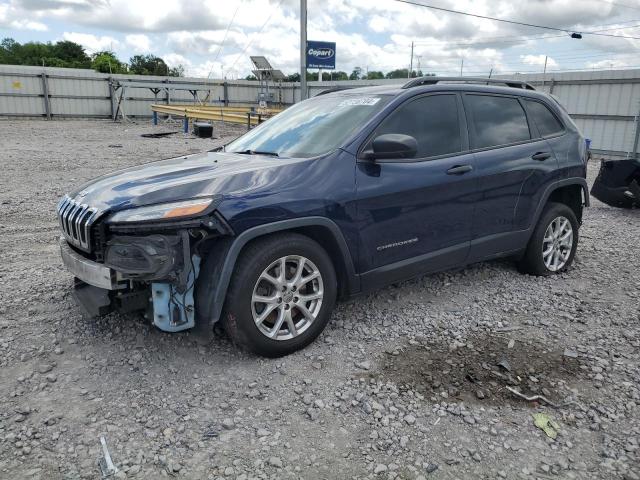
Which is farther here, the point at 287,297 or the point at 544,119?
the point at 544,119

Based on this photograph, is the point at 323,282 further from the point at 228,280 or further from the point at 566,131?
the point at 566,131

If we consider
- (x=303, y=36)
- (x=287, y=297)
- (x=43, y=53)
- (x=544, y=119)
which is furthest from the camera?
(x=43, y=53)

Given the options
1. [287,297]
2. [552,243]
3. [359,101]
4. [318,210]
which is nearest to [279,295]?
[287,297]

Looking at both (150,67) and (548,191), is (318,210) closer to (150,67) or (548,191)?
(548,191)

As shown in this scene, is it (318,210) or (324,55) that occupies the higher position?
(324,55)

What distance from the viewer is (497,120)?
15.8 feet

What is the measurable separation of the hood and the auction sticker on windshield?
0.85m

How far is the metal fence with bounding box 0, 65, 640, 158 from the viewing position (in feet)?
52.2

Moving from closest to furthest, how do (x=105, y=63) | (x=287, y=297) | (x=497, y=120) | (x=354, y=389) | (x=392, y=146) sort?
(x=354, y=389) < (x=287, y=297) < (x=392, y=146) < (x=497, y=120) < (x=105, y=63)

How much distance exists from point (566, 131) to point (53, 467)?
5.19 metres

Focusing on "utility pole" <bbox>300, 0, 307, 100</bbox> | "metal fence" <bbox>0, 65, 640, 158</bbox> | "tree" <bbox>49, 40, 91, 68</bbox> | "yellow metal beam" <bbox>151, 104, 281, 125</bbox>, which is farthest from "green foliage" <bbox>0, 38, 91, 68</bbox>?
"utility pole" <bbox>300, 0, 307, 100</bbox>

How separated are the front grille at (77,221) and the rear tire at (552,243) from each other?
3951 millimetres

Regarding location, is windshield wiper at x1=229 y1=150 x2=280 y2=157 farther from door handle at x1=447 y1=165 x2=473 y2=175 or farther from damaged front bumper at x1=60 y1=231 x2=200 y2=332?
door handle at x1=447 y1=165 x2=473 y2=175

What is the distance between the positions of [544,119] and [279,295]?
3.39 metres
